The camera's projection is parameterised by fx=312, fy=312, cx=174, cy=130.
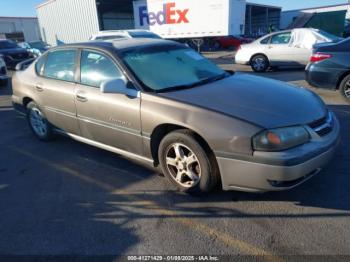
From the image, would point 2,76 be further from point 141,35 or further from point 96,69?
point 96,69

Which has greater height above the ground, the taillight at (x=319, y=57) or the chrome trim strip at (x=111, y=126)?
the taillight at (x=319, y=57)

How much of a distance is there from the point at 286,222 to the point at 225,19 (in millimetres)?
17166

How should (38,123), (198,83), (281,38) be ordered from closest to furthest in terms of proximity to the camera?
1. (198,83)
2. (38,123)
3. (281,38)

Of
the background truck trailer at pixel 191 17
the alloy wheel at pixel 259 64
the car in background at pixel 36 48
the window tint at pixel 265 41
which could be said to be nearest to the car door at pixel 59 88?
the alloy wheel at pixel 259 64

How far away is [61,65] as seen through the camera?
446 centimetres

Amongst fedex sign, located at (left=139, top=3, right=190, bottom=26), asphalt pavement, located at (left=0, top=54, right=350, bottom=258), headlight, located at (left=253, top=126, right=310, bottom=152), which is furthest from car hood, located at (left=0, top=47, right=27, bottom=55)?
headlight, located at (left=253, top=126, right=310, bottom=152)

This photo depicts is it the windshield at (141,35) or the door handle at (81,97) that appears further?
the windshield at (141,35)

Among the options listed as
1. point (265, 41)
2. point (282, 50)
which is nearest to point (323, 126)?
point (282, 50)

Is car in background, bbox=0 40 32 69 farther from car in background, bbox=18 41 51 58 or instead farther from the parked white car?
the parked white car

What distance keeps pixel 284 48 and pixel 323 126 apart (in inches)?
314

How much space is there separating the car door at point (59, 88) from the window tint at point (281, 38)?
315 inches

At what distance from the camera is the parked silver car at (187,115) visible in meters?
2.72

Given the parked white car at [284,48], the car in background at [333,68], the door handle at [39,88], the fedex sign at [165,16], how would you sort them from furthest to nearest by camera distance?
the fedex sign at [165,16] < the parked white car at [284,48] < the car in background at [333,68] < the door handle at [39,88]

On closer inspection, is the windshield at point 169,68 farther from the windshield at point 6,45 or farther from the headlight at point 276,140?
the windshield at point 6,45
